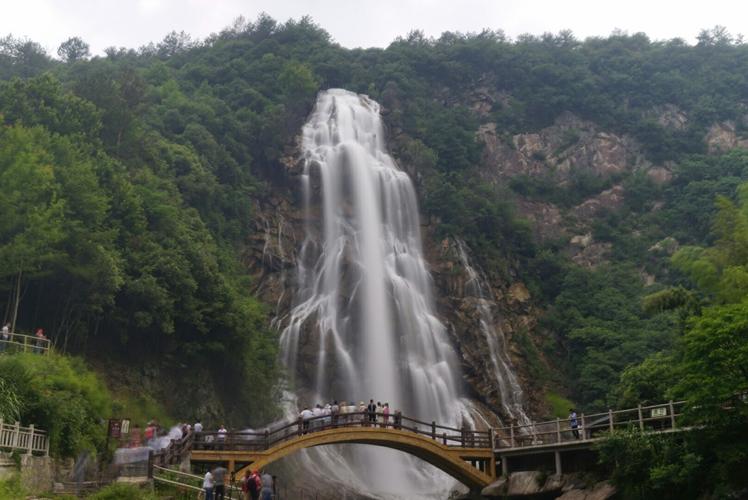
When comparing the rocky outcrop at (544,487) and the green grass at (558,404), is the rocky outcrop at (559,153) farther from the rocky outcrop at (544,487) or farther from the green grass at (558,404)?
the rocky outcrop at (544,487)

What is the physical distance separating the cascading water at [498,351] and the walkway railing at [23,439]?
27.8 m

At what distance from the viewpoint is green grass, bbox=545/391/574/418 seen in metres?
44.8

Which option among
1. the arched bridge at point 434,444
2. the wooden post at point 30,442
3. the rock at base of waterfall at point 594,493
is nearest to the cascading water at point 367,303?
the arched bridge at point 434,444

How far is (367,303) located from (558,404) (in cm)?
1273

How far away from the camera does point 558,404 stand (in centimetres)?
4541

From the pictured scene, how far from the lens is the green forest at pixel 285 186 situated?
25.2 m

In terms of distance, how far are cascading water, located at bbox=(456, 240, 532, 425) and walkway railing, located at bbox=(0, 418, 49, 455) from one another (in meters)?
27.8

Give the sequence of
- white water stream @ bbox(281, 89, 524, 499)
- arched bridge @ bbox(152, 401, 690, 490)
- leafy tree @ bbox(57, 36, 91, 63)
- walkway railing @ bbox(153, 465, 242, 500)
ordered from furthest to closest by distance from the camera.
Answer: leafy tree @ bbox(57, 36, 91, 63) → white water stream @ bbox(281, 89, 524, 499) → arched bridge @ bbox(152, 401, 690, 490) → walkway railing @ bbox(153, 465, 242, 500)

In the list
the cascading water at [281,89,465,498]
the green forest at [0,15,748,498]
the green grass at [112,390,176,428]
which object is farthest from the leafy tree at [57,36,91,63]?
the green grass at [112,390,176,428]

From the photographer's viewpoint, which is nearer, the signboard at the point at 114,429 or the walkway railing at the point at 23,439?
the walkway railing at the point at 23,439

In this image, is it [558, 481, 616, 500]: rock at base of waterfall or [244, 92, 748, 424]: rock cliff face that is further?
[244, 92, 748, 424]: rock cliff face

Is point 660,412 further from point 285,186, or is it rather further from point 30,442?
point 285,186

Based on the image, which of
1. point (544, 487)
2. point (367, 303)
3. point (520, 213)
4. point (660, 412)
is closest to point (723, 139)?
point (520, 213)

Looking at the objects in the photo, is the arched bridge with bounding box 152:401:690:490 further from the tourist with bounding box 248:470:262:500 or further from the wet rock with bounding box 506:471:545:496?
the tourist with bounding box 248:470:262:500
